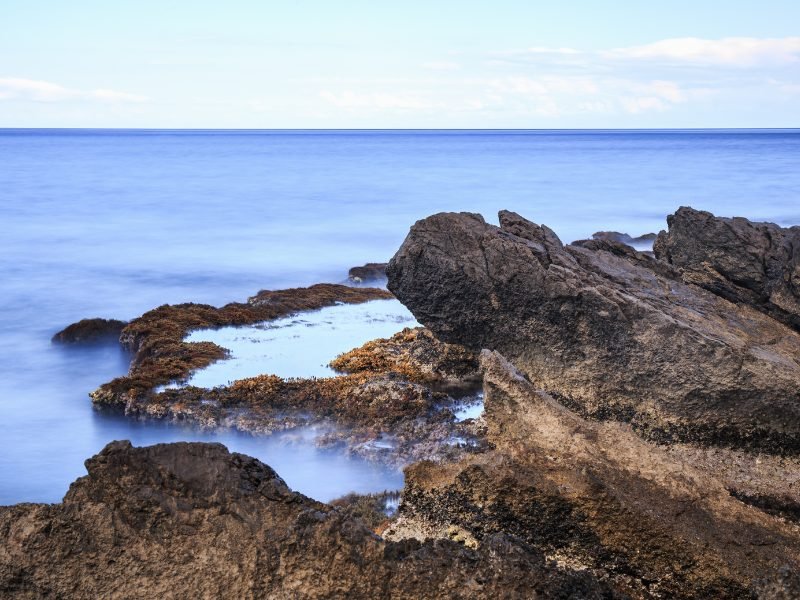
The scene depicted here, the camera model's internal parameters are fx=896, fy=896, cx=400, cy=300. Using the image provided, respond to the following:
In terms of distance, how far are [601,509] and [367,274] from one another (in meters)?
17.8

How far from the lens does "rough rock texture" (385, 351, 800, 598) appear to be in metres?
6.07

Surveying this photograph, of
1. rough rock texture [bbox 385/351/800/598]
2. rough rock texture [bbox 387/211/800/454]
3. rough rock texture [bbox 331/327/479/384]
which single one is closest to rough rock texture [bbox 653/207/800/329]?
rough rock texture [bbox 387/211/800/454]

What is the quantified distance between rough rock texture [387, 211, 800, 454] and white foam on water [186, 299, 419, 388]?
11.3 feet

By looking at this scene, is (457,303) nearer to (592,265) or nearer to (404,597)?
(592,265)

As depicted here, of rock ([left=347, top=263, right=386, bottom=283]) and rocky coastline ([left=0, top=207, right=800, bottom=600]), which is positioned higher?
rocky coastline ([left=0, top=207, right=800, bottom=600])

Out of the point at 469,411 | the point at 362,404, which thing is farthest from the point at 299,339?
the point at 469,411

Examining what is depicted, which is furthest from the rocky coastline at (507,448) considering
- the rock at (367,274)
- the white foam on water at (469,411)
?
the rock at (367,274)

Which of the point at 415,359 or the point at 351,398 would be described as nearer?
the point at 351,398

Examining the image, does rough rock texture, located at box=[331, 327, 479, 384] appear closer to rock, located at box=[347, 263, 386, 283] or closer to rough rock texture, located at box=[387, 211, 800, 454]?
rough rock texture, located at box=[387, 211, 800, 454]

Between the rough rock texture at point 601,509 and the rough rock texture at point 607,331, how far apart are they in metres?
2.15

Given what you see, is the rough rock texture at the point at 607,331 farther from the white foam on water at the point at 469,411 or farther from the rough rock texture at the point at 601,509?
the rough rock texture at the point at 601,509

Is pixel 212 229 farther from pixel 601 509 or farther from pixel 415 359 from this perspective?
pixel 601 509

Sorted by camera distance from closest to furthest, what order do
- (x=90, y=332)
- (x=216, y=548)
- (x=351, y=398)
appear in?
(x=216, y=548), (x=351, y=398), (x=90, y=332)

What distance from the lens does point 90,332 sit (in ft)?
57.9
